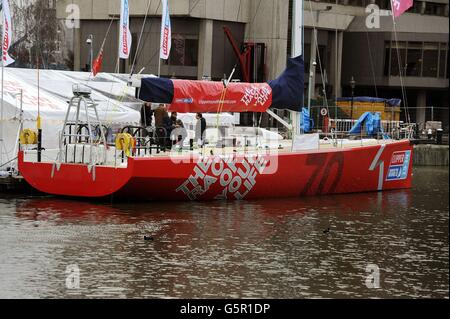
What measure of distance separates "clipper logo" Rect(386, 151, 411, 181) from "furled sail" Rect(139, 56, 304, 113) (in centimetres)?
435

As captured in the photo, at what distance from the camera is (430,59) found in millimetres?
74062

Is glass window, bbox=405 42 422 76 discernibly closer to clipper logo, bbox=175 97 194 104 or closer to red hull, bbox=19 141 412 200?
red hull, bbox=19 141 412 200

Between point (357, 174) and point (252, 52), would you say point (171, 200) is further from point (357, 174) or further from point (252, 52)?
point (252, 52)

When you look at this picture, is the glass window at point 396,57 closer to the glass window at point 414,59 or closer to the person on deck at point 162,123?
the glass window at point 414,59

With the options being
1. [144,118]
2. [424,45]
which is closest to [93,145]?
[144,118]

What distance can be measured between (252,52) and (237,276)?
44.4 meters

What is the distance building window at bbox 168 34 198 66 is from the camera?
202 feet

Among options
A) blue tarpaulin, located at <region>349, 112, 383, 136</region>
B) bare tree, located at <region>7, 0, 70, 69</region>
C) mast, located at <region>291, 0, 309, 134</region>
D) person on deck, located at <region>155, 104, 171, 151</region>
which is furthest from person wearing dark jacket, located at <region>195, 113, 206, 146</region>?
bare tree, located at <region>7, 0, 70, 69</region>

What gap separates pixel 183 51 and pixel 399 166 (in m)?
29.7

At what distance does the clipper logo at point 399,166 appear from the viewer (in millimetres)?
33688

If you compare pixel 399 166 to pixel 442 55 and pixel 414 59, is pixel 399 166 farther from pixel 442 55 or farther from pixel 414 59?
pixel 442 55

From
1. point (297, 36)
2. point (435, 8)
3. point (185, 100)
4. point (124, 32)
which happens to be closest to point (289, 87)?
point (297, 36)

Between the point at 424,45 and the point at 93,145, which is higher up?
the point at 424,45

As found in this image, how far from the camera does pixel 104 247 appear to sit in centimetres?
2027
